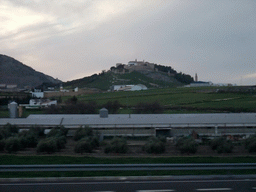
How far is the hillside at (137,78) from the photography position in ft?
273

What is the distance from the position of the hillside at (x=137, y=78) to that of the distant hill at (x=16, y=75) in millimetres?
28783

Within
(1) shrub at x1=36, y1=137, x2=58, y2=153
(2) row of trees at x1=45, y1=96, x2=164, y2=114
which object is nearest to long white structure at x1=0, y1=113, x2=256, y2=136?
(1) shrub at x1=36, y1=137, x2=58, y2=153

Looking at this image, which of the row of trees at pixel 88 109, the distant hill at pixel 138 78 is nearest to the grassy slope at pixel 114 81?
the distant hill at pixel 138 78

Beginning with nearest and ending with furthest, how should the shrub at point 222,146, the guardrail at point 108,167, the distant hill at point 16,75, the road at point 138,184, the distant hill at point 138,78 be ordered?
1. the road at point 138,184
2. the guardrail at point 108,167
3. the shrub at point 222,146
4. the distant hill at point 138,78
5. the distant hill at point 16,75

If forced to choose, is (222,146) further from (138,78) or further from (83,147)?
(138,78)

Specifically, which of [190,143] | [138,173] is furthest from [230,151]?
[138,173]

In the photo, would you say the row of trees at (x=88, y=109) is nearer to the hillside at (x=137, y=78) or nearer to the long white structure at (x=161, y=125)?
the long white structure at (x=161, y=125)

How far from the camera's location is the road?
726 centimetres

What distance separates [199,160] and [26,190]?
6860mm

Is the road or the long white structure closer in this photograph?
the road

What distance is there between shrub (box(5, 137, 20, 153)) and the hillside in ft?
194

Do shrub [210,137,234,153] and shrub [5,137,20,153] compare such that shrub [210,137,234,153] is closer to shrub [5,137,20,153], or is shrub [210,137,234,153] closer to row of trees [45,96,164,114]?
shrub [5,137,20,153]

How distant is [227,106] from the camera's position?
115ft

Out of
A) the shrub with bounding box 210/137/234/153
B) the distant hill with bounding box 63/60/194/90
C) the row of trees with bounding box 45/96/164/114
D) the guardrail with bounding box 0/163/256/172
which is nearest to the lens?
the guardrail with bounding box 0/163/256/172
